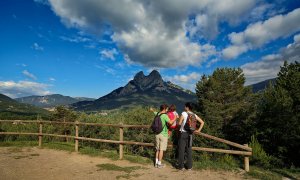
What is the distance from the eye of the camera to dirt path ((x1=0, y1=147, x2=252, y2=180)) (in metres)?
7.80

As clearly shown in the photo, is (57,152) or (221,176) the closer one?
(221,176)

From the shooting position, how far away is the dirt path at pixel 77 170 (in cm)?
780

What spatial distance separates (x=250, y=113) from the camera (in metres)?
32.5

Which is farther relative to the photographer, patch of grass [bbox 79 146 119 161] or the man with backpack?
patch of grass [bbox 79 146 119 161]

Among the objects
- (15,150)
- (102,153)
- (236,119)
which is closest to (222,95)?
(236,119)

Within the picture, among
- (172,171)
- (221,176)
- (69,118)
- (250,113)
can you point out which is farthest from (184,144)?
(69,118)

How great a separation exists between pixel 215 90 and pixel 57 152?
3222cm

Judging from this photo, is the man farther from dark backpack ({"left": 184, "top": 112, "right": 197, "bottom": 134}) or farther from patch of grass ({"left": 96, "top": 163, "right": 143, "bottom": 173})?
patch of grass ({"left": 96, "top": 163, "right": 143, "bottom": 173})

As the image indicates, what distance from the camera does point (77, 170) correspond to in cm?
862

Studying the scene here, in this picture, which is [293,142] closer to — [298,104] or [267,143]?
[267,143]

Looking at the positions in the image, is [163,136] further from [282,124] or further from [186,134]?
[282,124]

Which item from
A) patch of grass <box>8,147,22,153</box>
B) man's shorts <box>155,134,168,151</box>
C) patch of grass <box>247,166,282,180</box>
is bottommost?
patch of grass <box>8,147,22,153</box>

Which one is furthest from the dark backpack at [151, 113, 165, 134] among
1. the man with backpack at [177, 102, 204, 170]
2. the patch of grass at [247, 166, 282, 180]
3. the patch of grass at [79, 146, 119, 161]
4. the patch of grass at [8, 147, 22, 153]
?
the patch of grass at [8, 147, 22, 153]

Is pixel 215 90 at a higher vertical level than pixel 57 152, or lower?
higher
